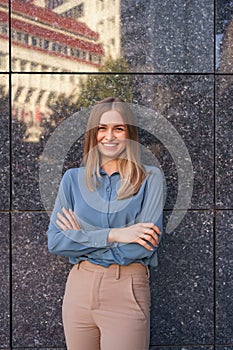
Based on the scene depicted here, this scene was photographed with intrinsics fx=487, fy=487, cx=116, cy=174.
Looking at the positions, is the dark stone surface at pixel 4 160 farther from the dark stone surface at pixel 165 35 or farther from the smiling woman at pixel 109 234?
the dark stone surface at pixel 165 35

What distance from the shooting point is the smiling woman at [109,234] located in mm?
2951

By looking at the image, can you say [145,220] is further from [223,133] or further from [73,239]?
[223,133]

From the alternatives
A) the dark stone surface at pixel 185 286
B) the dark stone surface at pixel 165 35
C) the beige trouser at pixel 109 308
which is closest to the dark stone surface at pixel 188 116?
the dark stone surface at pixel 165 35

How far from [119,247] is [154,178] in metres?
0.49

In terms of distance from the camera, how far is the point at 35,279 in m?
3.97

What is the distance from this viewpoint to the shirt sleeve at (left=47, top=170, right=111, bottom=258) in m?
2.99

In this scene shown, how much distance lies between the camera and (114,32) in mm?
3969

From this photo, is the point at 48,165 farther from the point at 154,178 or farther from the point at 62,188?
the point at 154,178

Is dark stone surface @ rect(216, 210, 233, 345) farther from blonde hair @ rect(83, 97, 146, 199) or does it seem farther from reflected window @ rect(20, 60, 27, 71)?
Result: reflected window @ rect(20, 60, 27, 71)

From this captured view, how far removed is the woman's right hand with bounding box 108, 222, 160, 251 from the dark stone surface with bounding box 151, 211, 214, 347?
101 cm

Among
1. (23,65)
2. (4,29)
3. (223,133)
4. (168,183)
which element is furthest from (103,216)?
(4,29)

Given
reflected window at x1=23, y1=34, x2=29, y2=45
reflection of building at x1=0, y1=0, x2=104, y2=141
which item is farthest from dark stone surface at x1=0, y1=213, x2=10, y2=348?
reflected window at x1=23, y1=34, x2=29, y2=45

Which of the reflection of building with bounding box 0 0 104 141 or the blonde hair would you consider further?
the reflection of building with bounding box 0 0 104 141

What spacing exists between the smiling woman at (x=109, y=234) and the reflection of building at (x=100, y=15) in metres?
0.89
